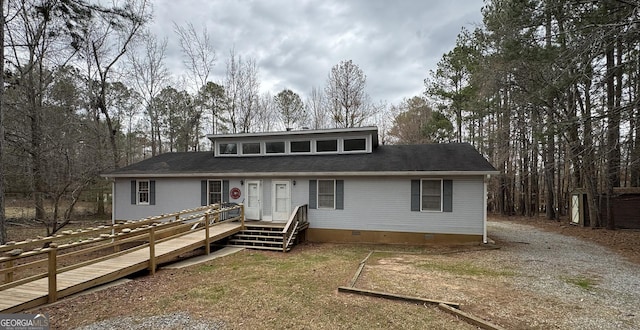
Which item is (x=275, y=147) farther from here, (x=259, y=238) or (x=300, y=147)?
(x=259, y=238)

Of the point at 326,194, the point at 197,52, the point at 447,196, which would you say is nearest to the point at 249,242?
the point at 326,194

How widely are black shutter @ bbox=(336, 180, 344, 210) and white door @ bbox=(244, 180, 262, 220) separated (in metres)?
3.05

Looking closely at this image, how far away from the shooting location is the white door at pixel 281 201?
11023mm

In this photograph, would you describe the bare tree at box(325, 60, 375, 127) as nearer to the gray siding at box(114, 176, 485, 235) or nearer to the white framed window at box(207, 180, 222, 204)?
the gray siding at box(114, 176, 485, 235)

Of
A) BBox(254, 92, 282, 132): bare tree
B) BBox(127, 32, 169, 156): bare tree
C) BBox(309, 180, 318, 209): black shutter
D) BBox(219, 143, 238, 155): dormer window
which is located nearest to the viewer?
BBox(309, 180, 318, 209): black shutter

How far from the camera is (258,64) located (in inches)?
851

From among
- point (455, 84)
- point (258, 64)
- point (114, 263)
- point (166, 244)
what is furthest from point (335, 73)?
point (114, 263)

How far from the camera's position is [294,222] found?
989 cm

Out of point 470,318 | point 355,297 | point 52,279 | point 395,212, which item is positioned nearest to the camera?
point 470,318

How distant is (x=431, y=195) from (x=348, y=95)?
13.3 meters

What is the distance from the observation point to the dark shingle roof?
9896 millimetres

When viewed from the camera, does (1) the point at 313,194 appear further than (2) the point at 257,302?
Yes

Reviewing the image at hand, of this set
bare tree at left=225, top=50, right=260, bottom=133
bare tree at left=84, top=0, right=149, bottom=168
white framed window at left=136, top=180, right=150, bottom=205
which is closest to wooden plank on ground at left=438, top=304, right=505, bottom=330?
white framed window at left=136, top=180, right=150, bottom=205

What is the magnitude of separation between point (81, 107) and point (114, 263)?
15498 millimetres
